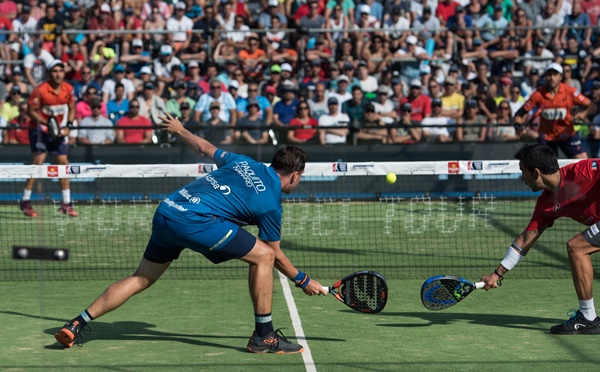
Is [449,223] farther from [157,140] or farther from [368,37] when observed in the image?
[368,37]

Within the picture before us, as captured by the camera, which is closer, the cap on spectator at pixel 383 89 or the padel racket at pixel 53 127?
the padel racket at pixel 53 127

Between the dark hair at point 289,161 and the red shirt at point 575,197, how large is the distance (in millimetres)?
2155

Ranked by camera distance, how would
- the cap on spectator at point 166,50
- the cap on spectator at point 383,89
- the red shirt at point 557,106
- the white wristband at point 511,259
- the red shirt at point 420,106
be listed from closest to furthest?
the white wristband at point 511,259 → the red shirt at point 557,106 → the red shirt at point 420,106 → the cap on spectator at point 383,89 → the cap on spectator at point 166,50

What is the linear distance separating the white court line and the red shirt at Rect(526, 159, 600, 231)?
6.96 ft

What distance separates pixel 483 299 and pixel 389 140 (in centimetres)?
799

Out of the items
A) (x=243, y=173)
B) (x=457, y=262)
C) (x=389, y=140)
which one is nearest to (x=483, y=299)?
(x=457, y=262)

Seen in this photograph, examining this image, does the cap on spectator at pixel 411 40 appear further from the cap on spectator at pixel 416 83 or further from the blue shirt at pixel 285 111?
the blue shirt at pixel 285 111

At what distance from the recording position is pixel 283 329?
8.74 m

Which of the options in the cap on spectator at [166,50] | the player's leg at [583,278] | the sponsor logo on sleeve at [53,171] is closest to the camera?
the player's leg at [583,278]

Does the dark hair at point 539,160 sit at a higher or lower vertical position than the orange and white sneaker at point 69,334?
higher

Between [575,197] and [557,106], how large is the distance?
708cm

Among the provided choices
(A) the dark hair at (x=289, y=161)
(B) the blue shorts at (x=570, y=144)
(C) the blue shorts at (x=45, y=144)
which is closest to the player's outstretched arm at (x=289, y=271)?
(A) the dark hair at (x=289, y=161)

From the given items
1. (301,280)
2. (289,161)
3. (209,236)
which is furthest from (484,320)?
(209,236)

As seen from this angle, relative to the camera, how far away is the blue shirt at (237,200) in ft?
25.0
